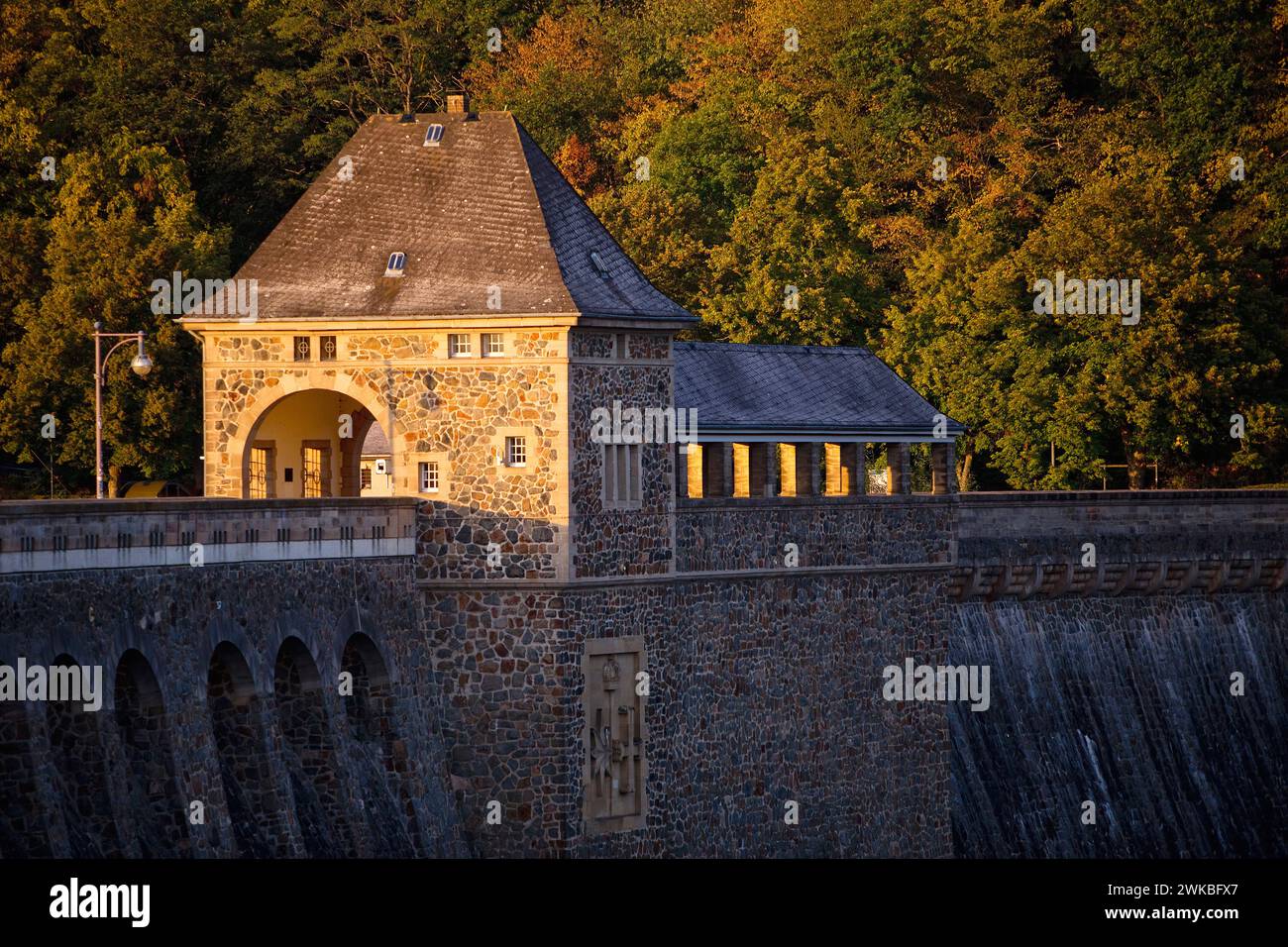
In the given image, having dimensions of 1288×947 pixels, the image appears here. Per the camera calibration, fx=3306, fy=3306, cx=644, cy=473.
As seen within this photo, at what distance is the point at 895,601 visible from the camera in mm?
64250

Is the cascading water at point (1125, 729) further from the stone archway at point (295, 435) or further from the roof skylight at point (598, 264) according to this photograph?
the roof skylight at point (598, 264)

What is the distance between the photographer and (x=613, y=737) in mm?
56031

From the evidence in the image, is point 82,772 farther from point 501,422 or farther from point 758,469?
point 758,469

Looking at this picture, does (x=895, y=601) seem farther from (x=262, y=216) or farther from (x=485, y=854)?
(x=262, y=216)

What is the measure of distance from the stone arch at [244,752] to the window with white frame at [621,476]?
860 cm

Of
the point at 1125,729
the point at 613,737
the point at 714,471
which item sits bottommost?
the point at 1125,729

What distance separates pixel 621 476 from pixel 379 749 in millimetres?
6527

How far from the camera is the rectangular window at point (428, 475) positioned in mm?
55375

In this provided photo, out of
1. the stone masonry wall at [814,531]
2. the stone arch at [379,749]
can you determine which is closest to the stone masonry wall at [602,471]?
the stone masonry wall at [814,531]

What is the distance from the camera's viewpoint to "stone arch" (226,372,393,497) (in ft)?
182

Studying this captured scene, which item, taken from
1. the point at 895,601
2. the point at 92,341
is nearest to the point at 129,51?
the point at 92,341

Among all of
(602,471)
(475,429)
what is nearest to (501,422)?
(475,429)

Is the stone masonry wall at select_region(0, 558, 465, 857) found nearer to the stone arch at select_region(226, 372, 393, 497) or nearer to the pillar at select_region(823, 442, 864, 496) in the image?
the stone arch at select_region(226, 372, 393, 497)

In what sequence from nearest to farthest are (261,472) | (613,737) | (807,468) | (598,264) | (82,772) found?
(82,772) → (613,737) → (598,264) → (261,472) → (807,468)
